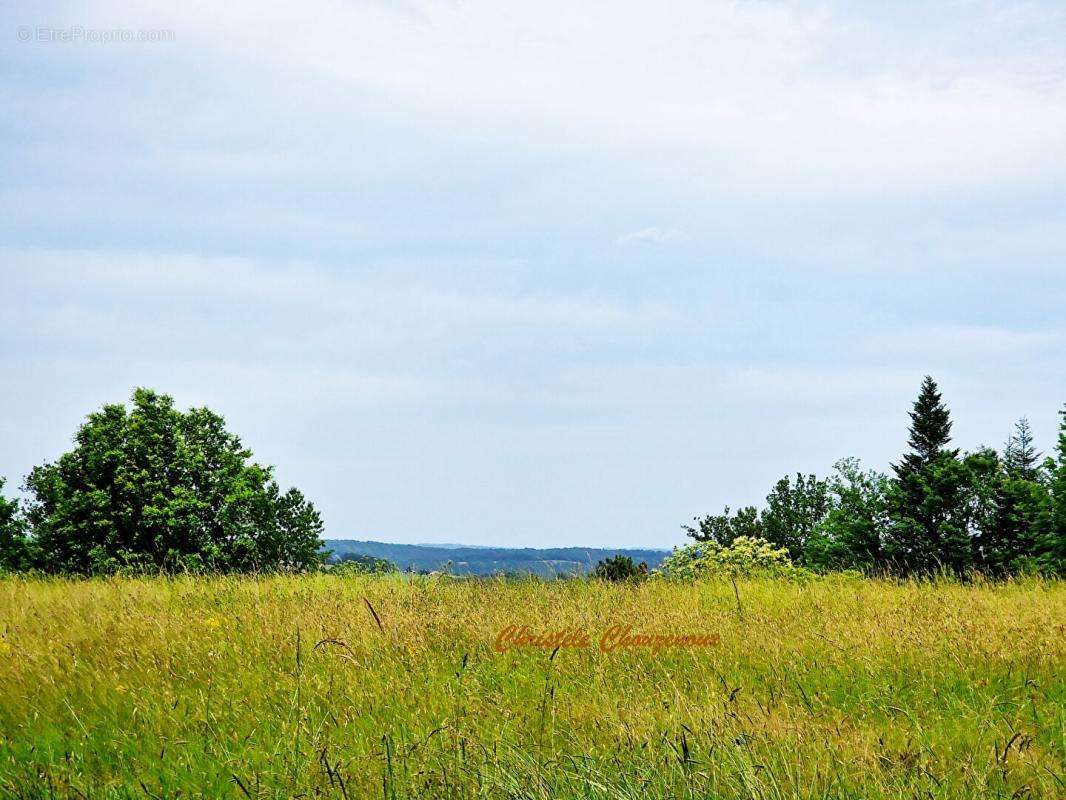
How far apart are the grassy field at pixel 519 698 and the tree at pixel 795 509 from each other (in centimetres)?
4090

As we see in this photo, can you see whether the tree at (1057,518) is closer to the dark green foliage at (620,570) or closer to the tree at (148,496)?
the dark green foliage at (620,570)

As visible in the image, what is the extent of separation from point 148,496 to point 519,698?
1882cm

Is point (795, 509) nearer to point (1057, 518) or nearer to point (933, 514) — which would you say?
point (933, 514)

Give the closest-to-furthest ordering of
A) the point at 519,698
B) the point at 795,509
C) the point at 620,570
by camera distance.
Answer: the point at 519,698 → the point at 620,570 → the point at 795,509

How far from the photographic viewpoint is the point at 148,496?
22.4m

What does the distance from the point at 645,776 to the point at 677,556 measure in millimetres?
12956

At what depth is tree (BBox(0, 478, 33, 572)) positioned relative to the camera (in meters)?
27.8

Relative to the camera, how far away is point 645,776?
397cm

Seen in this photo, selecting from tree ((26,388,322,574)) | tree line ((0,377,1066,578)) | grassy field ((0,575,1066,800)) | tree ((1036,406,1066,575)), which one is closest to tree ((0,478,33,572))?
tree line ((0,377,1066,578))

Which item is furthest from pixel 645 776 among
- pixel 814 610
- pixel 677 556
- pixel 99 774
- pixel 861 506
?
pixel 861 506

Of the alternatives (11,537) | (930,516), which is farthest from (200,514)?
(930,516)

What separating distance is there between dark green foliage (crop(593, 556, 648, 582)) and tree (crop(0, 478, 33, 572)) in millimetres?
20407

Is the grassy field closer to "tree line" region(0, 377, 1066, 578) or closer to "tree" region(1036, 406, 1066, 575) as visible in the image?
"tree line" region(0, 377, 1066, 578)

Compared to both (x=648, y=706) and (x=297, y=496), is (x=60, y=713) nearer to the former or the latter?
(x=648, y=706)
